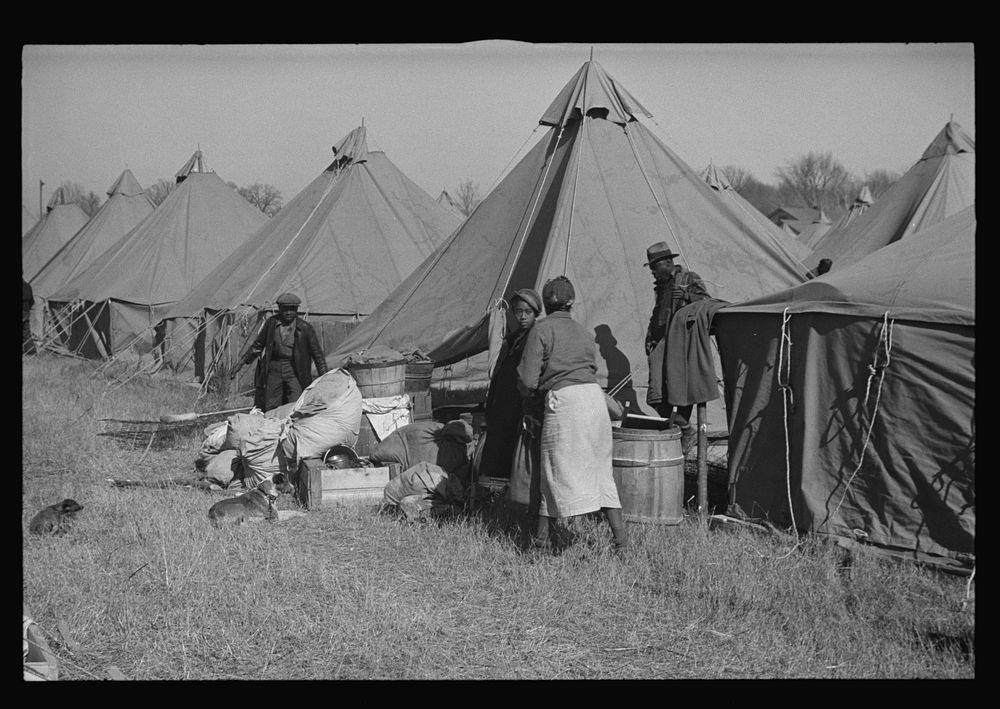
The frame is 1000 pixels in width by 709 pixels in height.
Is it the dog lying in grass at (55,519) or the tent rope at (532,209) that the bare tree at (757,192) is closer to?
the tent rope at (532,209)

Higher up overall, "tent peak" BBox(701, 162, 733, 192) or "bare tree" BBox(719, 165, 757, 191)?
"bare tree" BBox(719, 165, 757, 191)

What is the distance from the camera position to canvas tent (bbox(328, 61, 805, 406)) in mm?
8922

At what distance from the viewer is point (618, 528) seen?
5.57 m

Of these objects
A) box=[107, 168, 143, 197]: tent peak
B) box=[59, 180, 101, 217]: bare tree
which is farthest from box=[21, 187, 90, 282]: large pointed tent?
box=[107, 168, 143, 197]: tent peak

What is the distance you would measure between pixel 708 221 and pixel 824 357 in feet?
13.3

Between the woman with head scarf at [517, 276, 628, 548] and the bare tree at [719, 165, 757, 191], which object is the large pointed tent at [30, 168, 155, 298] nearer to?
the woman with head scarf at [517, 276, 628, 548]

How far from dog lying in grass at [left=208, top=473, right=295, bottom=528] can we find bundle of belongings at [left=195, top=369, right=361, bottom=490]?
665 millimetres

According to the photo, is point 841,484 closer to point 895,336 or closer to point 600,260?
point 895,336

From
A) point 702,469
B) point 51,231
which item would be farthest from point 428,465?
point 51,231

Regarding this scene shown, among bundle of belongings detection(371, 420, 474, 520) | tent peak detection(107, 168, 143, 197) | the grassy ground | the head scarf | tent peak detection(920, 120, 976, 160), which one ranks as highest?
tent peak detection(107, 168, 143, 197)

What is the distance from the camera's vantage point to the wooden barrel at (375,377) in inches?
309

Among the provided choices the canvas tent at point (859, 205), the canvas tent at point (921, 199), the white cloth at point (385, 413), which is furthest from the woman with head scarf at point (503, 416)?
the canvas tent at point (859, 205)

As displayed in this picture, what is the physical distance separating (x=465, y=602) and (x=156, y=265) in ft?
44.3

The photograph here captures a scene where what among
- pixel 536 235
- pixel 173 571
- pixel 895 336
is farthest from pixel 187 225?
pixel 895 336
